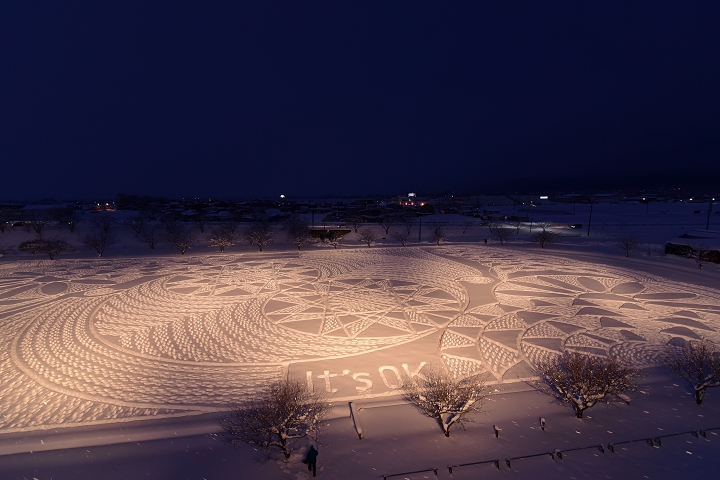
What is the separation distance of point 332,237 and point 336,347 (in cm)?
2406

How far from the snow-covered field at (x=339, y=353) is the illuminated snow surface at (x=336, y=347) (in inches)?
2.2

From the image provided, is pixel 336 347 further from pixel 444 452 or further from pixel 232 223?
pixel 232 223

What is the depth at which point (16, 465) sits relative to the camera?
680 centimetres

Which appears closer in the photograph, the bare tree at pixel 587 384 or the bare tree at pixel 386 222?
the bare tree at pixel 587 384

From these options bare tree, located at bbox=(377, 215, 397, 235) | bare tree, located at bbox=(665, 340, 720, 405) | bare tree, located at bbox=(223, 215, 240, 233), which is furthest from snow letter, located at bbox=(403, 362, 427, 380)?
bare tree, located at bbox=(223, 215, 240, 233)

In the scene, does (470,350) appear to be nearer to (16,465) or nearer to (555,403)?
(555,403)

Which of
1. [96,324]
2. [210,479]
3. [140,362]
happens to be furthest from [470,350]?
[96,324]

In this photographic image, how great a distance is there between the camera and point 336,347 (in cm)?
1230

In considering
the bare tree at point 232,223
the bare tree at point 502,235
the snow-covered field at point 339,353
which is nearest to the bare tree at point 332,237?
the snow-covered field at point 339,353

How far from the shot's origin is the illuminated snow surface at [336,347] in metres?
7.10

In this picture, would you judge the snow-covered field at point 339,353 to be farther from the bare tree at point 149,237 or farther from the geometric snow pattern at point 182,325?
the bare tree at point 149,237

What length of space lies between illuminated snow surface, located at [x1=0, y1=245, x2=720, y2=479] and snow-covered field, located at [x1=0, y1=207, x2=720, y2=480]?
0.06 meters

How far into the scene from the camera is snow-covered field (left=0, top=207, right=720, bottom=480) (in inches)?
272

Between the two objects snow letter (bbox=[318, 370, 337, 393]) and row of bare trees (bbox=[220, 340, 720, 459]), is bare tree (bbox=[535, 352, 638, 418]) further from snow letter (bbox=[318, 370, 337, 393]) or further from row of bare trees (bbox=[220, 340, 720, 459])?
snow letter (bbox=[318, 370, 337, 393])
